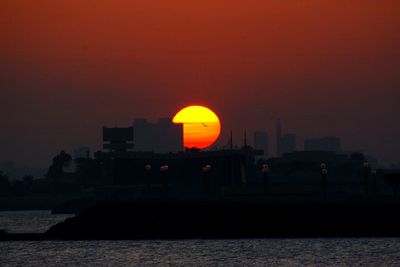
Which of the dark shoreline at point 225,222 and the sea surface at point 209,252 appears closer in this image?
the sea surface at point 209,252

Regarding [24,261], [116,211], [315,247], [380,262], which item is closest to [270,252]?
[315,247]

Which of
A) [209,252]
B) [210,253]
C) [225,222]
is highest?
[225,222]

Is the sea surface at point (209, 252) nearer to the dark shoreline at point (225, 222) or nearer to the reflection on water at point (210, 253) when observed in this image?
the reflection on water at point (210, 253)

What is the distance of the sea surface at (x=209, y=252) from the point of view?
111562 millimetres

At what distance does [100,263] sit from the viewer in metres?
113

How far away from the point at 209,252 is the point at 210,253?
1.38m

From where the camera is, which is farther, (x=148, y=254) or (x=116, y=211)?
(x=116, y=211)

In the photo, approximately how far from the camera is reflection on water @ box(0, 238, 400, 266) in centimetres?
11166

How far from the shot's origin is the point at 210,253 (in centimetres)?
12138

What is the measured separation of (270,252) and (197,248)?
10.1 metres

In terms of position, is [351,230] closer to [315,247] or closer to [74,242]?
[315,247]

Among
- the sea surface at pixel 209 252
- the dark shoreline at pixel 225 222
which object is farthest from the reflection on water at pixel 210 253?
the dark shoreline at pixel 225 222

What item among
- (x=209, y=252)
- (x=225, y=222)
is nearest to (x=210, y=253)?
(x=209, y=252)

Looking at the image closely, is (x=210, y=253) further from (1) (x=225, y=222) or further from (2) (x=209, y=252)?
(1) (x=225, y=222)
